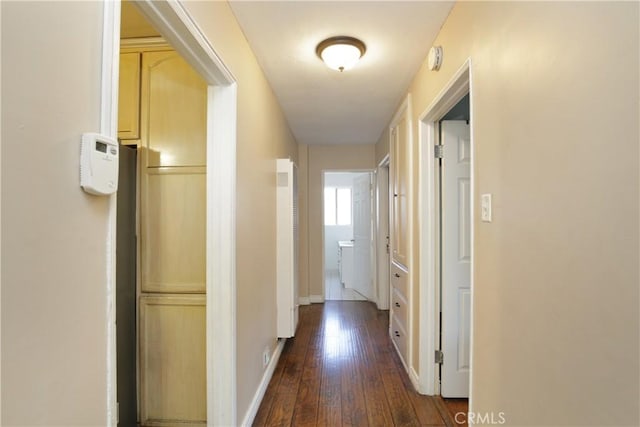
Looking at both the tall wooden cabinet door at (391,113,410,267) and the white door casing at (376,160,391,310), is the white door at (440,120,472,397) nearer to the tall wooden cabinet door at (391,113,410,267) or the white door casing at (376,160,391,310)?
the tall wooden cabinet door at (391,113,410,267)

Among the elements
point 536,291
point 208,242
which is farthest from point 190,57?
point 536,291

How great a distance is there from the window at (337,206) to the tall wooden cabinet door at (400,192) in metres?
4.55

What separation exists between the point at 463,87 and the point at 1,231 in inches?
73.3

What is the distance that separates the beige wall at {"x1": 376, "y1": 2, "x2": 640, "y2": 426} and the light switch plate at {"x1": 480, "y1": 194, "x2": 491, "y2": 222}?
4cm

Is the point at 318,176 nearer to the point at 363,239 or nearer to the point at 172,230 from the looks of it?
the point at 363,239

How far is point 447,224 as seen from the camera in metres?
2.16

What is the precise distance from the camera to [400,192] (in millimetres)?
2873

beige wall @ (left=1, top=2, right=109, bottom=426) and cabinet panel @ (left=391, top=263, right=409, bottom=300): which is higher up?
beige wall @ (left=1, top=2, right=109, bottom=426)

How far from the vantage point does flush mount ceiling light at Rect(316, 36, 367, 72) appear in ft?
6.22

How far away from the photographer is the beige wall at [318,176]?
4703mm

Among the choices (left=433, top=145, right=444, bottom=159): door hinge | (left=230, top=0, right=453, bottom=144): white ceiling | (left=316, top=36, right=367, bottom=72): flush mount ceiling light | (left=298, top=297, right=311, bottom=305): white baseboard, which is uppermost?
(left=230, top=0, right=453, bottom=144): white ceiling

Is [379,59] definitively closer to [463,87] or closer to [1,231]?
[463,87]

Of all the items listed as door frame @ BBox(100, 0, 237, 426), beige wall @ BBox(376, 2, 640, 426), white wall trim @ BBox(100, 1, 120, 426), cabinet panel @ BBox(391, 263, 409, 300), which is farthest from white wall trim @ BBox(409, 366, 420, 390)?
white wall trim @ BBox(100, 1, 120, 426)

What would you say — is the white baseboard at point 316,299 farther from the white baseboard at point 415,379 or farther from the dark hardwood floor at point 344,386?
the white baseboard at point 415,379
